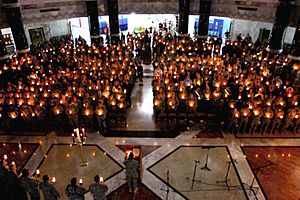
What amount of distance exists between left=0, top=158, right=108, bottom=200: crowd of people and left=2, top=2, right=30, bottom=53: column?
1211 centimetres

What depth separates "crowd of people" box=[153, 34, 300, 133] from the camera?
11.6m

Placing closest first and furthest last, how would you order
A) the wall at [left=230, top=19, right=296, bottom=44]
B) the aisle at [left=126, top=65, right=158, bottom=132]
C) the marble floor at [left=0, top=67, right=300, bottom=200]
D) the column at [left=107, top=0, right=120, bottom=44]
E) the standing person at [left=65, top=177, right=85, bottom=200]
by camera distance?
the standing person at [left=65, top=177, right=85, bottom=200] → the marble floor at [left=0, top=67, right=300, bottom=200] → the aisle at [left=126, top=65, right=158, bottom=132] → the column at [left=107, top=0, right=120, bottom=44] → the wall at [left=230, top=19, right=296, bottom=44]

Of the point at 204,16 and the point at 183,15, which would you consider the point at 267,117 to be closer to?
the point at 204,16

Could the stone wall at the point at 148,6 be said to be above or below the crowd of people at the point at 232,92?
above

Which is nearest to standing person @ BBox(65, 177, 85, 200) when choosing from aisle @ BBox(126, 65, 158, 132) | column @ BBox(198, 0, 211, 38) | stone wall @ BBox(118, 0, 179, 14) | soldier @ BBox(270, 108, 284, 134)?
aisle @ BBox(126, 65, 158, 132)

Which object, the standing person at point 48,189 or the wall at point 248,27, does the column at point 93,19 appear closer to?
the wall at point 248,27

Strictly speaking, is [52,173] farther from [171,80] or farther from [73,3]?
[73,3]

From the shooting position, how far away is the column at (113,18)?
2053 cm

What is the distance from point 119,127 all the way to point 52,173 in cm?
371

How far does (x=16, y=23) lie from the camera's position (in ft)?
59.5

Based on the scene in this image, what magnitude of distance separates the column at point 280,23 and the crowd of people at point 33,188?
15627 millimetres

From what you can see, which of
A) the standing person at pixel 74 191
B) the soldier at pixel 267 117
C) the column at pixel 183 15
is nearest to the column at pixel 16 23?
the column at pixel 183 15

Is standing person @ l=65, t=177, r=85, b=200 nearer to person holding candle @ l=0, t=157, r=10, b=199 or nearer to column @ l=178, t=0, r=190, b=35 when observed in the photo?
person holding candle @ l=0, t=157, r=10, b=199

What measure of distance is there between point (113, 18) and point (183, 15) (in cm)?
552
